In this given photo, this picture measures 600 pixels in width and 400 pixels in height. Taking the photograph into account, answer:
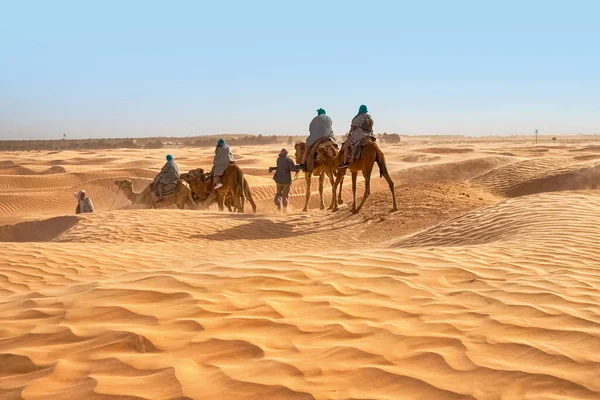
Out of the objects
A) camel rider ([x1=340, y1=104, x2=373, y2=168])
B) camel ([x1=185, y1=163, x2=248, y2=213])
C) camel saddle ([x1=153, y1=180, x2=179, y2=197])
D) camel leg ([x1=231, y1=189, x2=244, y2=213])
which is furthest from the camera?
camel saddle ([x1=153, y1=180, x2=179, y2=197])

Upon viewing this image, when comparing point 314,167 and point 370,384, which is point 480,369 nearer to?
point 370,384

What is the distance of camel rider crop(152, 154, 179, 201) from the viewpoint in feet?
54.2

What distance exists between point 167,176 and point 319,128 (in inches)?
187

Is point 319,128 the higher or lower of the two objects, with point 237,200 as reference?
higher

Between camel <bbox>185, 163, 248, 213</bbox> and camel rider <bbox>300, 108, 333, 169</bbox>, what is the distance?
1989 millimetres

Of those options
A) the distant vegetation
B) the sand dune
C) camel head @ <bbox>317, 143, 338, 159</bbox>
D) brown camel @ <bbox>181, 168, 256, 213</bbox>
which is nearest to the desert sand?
camel head @ <bbox>317, 143, 338, 159</bbox>

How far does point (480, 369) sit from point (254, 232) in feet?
33.4

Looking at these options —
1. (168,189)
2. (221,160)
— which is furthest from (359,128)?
(168,189)

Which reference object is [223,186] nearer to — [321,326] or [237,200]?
[237,200]

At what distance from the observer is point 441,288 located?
4.52 metres

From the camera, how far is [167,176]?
16750 millimetres

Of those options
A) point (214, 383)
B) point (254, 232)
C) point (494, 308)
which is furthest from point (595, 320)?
point (254, 232)

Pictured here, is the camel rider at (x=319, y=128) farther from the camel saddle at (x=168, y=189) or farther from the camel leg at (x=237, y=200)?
the camel saddle at (x=168, y=189)

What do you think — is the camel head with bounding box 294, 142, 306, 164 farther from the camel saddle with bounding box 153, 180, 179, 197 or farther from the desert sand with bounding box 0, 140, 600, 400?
the desert sand with bounding box 0, 140, 600, 400
